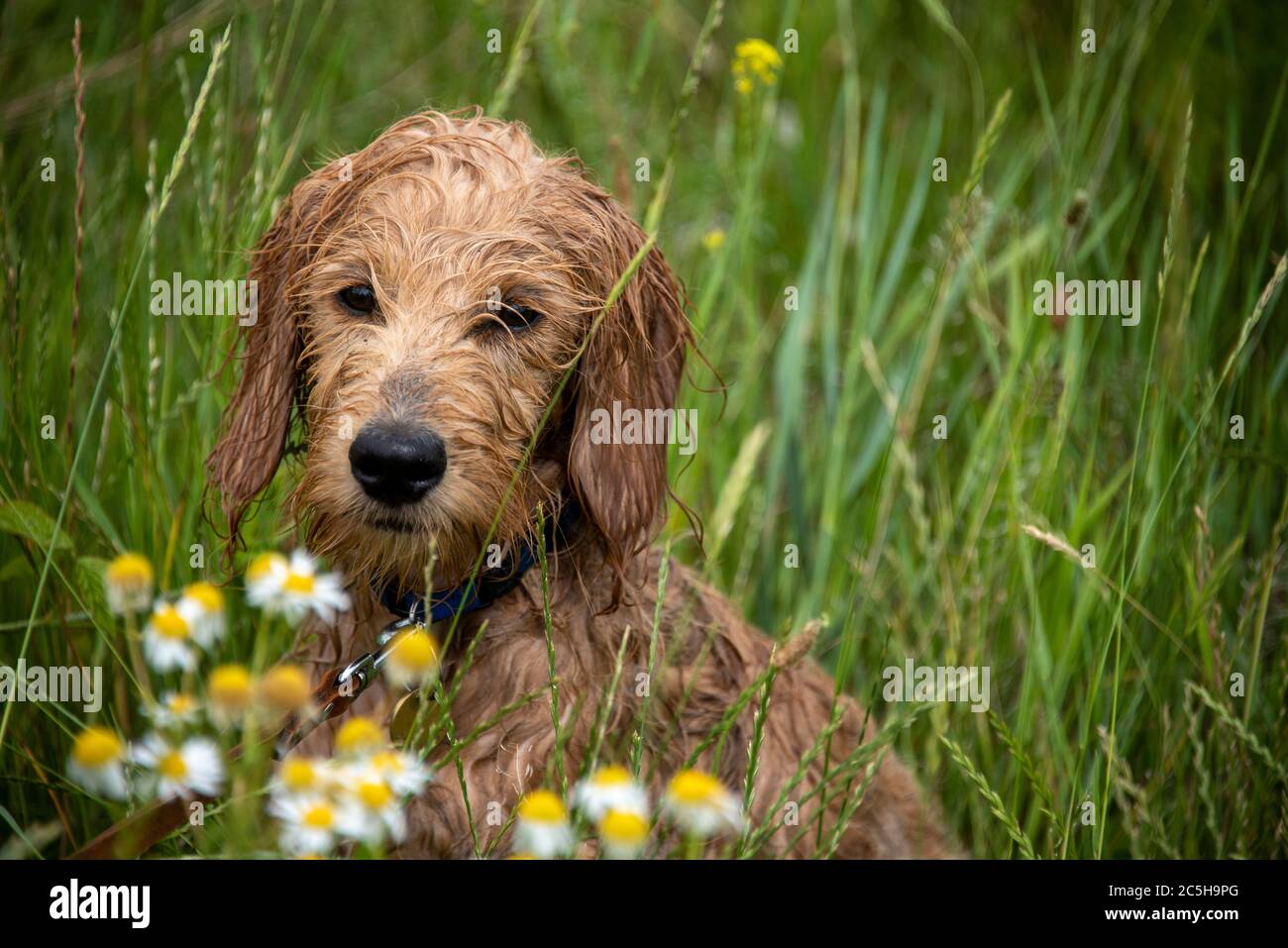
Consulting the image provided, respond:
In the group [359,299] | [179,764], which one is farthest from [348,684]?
[359,299]

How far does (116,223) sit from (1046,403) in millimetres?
3513

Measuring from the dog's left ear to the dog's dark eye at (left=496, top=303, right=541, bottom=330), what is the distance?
161 mm

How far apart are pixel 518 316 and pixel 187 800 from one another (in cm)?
136

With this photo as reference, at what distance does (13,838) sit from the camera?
265 cm

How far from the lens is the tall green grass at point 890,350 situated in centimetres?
332

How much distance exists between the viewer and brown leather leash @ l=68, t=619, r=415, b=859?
203 centimetres

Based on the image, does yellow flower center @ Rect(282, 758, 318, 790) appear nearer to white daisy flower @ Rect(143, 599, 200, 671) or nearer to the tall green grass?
white daisy flower @ Rect(143, 599, 200, 671)

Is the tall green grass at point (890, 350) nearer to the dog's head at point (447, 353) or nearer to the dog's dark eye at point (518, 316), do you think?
the dog's head at point (447, 353)

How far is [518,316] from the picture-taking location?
9.61 ft

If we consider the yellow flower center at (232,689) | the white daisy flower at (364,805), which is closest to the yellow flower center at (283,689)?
the yellow flower center at (232,689)

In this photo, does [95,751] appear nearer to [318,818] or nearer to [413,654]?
[318,818]

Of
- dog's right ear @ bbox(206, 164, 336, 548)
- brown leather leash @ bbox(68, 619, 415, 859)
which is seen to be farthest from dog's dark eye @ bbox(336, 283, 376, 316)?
brown leather leash @ bbox(68, 619, 415, 859)

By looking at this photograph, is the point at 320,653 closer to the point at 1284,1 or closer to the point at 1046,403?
the point at 1046,403
